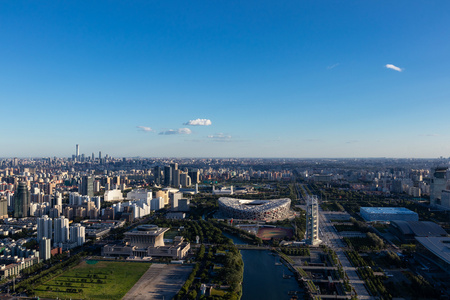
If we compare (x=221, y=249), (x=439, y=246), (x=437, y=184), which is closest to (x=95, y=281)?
(x=221, y=249)

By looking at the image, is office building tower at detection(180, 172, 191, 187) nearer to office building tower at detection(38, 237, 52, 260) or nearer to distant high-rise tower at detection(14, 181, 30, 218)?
distant high-rise tower at detection(14, 181, 30, 218)

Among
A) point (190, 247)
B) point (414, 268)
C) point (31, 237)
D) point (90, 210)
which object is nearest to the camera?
point (414, 268)

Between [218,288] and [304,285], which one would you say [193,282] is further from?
[304,285]

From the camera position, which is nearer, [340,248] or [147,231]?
[147,231]

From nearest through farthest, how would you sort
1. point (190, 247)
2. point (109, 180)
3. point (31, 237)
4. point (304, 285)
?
point (304, 285)
point (190, 247)
point (31, 237)
point (109, 180)

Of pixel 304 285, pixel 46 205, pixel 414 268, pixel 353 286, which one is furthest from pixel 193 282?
pixel 46 205

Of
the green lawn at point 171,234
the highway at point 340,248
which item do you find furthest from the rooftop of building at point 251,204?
the green lawn at point 171,234

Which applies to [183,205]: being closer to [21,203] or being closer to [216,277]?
[21,203]
